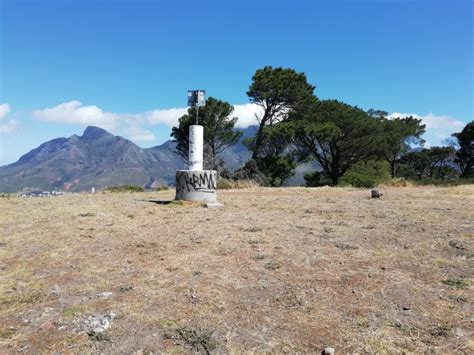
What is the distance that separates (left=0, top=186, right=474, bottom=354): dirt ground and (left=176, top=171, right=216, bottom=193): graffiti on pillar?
3.07m

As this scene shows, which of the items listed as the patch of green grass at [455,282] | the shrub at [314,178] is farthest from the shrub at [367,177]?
the patch of green grass at [455,282]

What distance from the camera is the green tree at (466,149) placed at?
34.0 metres

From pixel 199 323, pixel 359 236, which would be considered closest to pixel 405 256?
pixel 359 236

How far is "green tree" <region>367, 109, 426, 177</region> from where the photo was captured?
30125mm

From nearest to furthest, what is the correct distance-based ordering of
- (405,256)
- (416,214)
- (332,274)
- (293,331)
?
(293,331), (332,274), (405,256), (416,214)

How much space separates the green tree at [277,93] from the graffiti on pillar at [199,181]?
759 inches

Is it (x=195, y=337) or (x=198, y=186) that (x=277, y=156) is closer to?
(x=198, y=186)

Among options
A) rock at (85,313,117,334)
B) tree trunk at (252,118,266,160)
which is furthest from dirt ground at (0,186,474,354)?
tree trunk at (252,118,266,160)

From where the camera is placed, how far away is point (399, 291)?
3869mm

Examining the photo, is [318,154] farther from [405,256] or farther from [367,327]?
[367,327]

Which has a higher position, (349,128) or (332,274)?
(349,128)

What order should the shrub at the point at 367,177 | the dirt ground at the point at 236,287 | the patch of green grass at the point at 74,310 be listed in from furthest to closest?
the shrub at the point at 367,177
the patch of green grass at the point at 74,310
the dirt ground at the point at 236,287

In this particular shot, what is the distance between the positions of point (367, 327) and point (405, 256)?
7.59 feet

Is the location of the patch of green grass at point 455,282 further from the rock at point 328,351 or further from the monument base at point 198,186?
the monument base at point 198,186
